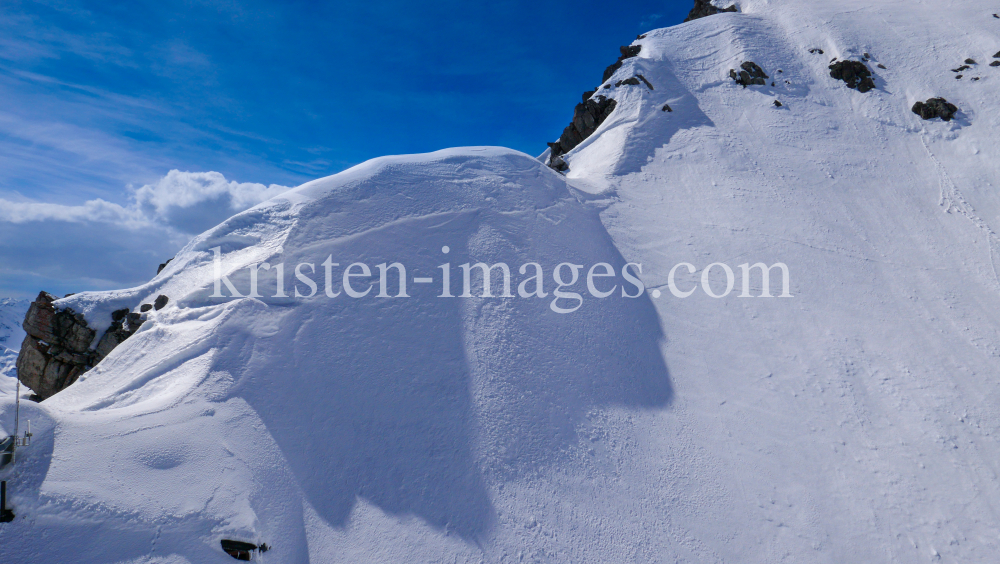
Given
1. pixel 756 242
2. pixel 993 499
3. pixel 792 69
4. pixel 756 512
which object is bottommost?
pixel 993 499

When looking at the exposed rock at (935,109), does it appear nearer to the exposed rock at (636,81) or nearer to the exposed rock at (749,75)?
the exposed rock at (749,75)

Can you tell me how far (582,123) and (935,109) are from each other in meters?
16.8

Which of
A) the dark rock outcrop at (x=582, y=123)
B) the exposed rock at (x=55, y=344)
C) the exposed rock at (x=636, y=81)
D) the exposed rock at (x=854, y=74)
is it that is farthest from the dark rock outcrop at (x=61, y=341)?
the exposed rock at (x=854, y=74)

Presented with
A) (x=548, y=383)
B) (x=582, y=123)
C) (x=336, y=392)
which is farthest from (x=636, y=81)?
(x=336, y=392)

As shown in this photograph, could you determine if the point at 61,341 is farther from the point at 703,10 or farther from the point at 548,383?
the point at 703,10

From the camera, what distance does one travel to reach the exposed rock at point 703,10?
35412 millimetres

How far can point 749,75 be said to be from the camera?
25.2 m

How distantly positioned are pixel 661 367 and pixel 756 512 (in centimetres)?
377

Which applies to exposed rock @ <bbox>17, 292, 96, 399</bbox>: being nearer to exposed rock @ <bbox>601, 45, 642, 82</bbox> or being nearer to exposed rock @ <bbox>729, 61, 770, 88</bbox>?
exposed rock @ <bbox>601, 45, 642, 82</bbox>

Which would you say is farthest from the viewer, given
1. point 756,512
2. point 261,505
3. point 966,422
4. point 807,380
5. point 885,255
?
point 885,255

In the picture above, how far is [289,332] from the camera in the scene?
1013 centimetres

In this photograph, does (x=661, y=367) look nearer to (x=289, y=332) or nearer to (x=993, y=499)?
(x=993, y=499)

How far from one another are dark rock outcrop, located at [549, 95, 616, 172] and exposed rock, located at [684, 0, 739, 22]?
17.6 metres

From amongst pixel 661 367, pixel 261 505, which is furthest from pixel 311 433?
pixel 661 367
